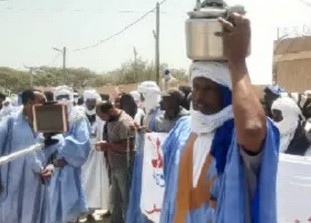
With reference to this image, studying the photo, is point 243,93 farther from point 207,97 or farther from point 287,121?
point 287,121

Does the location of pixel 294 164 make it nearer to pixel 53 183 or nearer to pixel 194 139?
pixel 194 139

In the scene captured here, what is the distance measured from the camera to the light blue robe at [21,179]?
6129 millimetres

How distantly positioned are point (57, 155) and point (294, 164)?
286 centimetres

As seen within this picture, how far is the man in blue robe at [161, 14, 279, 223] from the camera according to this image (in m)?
2.62

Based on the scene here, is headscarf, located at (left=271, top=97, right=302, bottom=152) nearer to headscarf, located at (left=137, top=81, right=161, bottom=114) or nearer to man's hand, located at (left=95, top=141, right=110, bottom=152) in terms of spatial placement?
headscarf, located at (left=137, top=81, right=161, bottom=114)

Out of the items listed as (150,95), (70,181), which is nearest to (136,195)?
(70,181)

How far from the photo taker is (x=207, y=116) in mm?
3139

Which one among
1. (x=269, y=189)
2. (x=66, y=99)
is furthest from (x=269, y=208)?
(x=66, y=99)

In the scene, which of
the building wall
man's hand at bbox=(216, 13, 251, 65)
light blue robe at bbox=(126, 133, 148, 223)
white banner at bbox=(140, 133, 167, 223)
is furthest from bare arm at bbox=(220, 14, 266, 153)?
the building wall

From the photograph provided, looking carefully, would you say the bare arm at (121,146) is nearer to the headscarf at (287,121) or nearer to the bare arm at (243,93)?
the headscarf at (287,121)

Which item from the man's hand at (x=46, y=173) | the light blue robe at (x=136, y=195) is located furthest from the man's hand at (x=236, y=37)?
the light blue robe at (x=136, y=195)

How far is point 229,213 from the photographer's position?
2.79 m

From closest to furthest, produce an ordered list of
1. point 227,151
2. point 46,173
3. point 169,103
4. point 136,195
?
point 227,151
point 46,173
point 169,103
point 136,195

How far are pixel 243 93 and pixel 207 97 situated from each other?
55cm
